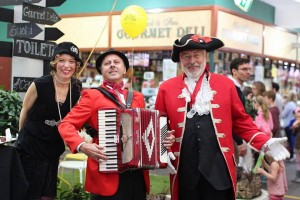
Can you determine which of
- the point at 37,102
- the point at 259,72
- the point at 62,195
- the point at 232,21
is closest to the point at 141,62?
the point at 232,21

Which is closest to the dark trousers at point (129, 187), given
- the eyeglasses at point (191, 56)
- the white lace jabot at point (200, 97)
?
the white lace jabot at point (200, 97)

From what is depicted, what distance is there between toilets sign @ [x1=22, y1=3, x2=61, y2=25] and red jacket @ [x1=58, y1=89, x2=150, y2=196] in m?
1.82

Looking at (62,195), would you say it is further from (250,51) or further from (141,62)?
(250,51)

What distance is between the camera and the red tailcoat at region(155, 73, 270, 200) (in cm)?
307

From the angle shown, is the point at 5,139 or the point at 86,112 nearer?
the point at 86,112

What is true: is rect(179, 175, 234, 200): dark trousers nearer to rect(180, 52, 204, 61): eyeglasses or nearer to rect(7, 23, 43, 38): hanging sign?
rect(180, 52, 204, 61): eyeglasses

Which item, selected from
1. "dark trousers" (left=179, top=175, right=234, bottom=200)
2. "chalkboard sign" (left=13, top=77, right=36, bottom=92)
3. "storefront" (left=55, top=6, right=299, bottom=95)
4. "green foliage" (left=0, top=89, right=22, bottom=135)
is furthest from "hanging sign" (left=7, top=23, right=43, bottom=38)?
"storefront" (left=55, top=6, right=299, bottom=95)

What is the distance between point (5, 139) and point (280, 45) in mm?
10181

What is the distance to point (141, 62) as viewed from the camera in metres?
10.3

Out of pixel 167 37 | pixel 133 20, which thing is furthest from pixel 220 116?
pixel 167 37

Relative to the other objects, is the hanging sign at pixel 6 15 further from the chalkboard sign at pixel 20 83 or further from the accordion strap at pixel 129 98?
the accordion strap at pixel 129 98

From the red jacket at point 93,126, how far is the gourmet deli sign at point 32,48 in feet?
5.63

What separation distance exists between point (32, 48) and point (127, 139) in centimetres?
220

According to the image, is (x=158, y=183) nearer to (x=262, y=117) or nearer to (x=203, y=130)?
(x=262, y=117)
